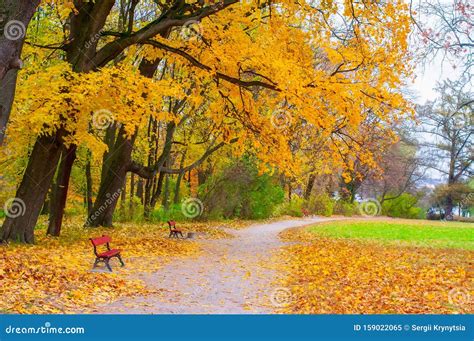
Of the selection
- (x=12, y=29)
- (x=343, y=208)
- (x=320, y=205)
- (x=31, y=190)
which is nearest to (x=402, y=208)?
(x=343, y=208)

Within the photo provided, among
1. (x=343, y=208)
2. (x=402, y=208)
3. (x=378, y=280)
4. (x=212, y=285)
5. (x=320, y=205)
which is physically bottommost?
(x=212, y=285)

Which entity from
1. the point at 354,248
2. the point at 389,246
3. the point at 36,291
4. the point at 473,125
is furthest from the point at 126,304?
the point at 473,125

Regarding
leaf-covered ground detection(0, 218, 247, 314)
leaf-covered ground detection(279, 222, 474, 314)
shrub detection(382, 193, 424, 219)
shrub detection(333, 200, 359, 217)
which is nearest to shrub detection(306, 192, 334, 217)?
shrub detection(333, 200, 359, 217)

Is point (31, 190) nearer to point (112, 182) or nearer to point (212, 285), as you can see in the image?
point (112, 182)

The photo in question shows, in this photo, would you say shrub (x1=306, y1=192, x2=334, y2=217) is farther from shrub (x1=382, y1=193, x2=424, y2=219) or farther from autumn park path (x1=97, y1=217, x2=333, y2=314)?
autumn park path (x1=97, y1=217, x2=333, y2=314)

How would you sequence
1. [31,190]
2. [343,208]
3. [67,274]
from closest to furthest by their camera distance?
[67,274], [31,190], [343,208]

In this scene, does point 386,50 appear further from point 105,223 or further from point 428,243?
point 105,223

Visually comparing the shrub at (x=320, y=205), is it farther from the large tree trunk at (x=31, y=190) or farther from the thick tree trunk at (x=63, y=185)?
the large tree trunk at (x=31, y=190)

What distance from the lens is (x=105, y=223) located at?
19.9 m

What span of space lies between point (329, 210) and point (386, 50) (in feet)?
95.8

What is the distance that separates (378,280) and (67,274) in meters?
5.84

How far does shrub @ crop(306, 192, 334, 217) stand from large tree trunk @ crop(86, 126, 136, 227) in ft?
75.7

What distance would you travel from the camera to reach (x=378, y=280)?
10.2 metres

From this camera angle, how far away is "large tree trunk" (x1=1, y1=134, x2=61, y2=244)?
13.1m
